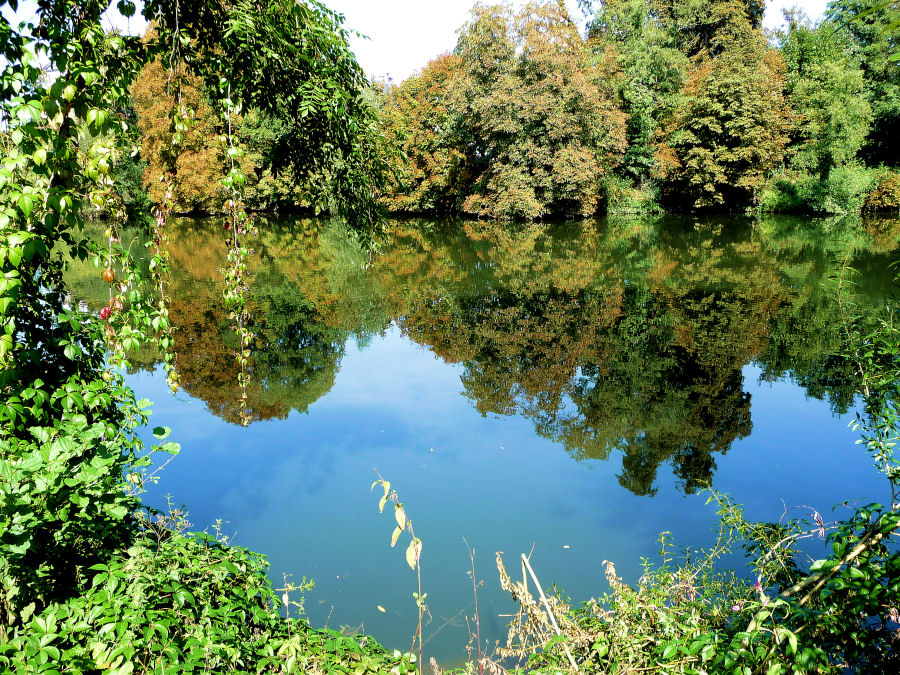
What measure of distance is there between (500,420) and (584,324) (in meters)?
5.14

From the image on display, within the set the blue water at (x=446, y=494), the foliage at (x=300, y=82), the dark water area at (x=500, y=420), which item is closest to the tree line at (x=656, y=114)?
the dark water area at (x=500, y=420)

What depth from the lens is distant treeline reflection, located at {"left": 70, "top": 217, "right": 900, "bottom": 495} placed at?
27.5ft

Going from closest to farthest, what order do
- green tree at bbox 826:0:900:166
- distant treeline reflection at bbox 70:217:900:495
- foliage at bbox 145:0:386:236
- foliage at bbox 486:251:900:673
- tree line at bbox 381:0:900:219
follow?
foliage at bbox 486:251:900:673 → foliage at bbox 145:0:386:236 → distant treeline reflection at bbox 70:217:900:495 → tree line at bbox 381:0:900:219 → green tree at bbox 826:0:900:166

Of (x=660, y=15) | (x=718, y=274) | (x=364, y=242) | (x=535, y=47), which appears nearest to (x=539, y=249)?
(x=718, y=274)

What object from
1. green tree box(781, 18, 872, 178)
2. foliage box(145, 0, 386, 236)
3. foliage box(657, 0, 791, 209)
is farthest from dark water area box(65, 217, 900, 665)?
foliage box(657, 0, 791, 209)

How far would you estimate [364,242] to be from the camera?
13.5 ft

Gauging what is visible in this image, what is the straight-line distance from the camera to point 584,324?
507 inches

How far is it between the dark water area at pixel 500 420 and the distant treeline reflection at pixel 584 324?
0.21ft

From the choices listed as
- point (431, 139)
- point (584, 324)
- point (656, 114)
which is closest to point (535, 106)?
point (431, 139)

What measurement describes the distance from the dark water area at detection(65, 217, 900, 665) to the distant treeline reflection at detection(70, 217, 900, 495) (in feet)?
0.21

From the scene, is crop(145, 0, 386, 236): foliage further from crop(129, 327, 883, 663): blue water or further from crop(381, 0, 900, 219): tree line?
crop(381, 0, 900, 219): tree line

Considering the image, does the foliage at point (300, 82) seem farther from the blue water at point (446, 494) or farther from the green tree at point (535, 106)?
the green tree at point (535, 106)

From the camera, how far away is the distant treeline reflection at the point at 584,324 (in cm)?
838

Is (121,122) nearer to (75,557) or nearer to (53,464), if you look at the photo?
(53,464)
